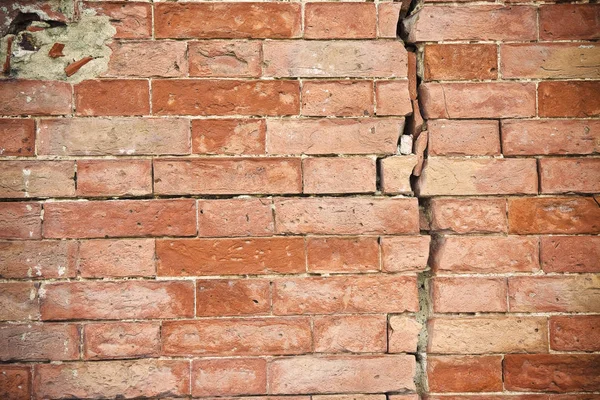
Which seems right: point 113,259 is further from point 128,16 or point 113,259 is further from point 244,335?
point 128,16

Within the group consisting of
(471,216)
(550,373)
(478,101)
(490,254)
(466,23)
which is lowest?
(550,373)

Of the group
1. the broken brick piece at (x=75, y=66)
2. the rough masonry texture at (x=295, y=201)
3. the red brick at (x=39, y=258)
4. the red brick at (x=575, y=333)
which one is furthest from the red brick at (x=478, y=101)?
the red brick at (x=39, y=258)

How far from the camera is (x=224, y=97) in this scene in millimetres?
1285

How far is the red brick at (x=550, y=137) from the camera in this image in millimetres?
1299

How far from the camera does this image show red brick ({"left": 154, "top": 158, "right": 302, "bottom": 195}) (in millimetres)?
1275

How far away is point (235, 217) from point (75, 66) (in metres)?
0.57

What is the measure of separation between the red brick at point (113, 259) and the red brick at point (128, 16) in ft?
1.77

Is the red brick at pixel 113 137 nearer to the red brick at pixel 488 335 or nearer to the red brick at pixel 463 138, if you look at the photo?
the red brick at pixel 463 138

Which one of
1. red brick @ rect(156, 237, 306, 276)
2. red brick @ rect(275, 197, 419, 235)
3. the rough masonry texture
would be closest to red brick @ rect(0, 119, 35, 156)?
the rough masonry texture

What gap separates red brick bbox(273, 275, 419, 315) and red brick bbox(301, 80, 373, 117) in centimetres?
44

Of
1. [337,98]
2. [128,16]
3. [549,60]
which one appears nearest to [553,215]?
[549,60]

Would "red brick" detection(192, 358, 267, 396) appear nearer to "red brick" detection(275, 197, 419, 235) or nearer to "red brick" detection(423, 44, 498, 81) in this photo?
"red brick" detection(275, 197, 419, 235)

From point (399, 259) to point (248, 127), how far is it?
1.72 ft

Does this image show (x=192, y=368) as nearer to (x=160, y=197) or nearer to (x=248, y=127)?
(x=160, y=197)
